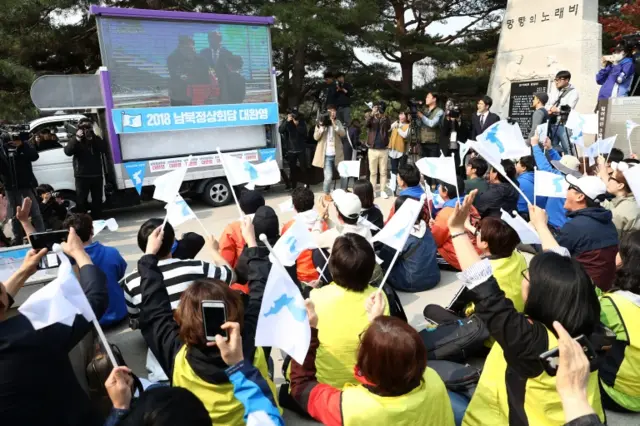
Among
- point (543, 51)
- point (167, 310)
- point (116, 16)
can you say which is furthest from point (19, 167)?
point (543, 51)

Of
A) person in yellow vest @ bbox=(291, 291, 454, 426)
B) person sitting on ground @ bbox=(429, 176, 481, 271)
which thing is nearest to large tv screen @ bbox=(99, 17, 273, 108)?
person sitting on ground @ bbox=(429, 176, 481, 271)

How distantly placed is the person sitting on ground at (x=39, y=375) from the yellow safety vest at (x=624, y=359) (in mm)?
2368

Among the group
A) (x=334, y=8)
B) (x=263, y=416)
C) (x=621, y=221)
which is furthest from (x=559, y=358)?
(x=334, y=8)

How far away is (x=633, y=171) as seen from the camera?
126 inches

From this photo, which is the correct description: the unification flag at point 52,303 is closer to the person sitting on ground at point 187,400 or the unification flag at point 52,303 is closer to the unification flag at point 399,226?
the person sitting on ground at point 187,400

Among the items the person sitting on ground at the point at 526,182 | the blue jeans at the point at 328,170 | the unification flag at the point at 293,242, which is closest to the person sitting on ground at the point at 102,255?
the unification flag at the point at 293,242

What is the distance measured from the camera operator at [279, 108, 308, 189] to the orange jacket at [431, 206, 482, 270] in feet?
17.6

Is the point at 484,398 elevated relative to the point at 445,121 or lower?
lower

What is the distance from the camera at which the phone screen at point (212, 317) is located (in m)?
1.65

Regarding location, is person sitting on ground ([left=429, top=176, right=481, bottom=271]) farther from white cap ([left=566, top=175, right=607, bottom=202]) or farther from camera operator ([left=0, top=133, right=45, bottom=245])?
camera operator ([left=0, top=133, right=45, bottom=245])

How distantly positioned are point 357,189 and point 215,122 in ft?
15.3

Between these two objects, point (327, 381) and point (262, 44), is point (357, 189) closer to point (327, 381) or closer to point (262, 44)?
point (327, 381)

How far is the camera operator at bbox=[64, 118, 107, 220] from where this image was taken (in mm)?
7312

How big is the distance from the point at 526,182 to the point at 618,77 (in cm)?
419
